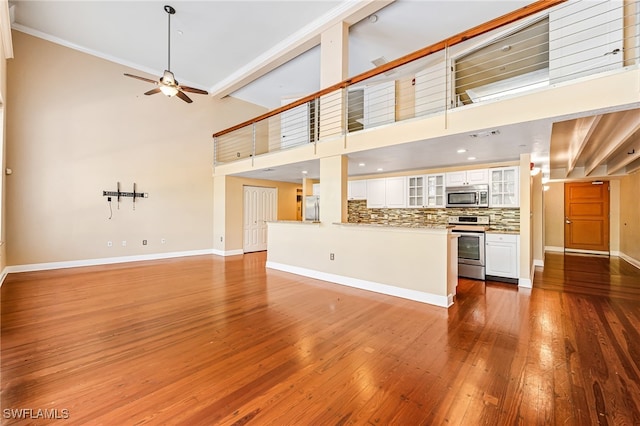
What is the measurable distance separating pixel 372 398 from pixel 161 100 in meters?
7.88

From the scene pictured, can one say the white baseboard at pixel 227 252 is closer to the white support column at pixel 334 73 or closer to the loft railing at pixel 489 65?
the loft railing at pixel 489 65

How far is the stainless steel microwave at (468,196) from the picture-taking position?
5.50 m

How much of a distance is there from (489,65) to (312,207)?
493 centimetres

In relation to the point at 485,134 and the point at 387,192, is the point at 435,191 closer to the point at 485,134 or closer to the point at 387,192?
the point at 387,192

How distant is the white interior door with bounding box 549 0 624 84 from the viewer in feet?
9.85

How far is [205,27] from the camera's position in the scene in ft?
17.6

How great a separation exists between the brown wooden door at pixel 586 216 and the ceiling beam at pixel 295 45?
8.68 m

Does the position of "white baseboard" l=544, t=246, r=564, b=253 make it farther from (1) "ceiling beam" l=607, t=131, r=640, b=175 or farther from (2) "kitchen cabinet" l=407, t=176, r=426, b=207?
(2) "kitchen cabinet" l=407, t=176, r=426, b=207

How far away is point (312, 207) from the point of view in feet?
23.5

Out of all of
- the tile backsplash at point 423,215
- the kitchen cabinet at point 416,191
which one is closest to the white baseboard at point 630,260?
the tile backsplash at point 423,215

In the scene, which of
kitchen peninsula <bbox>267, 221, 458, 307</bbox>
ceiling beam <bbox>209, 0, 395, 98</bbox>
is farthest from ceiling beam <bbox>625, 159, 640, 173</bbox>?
ceiling beam <bbox>209, 0, 395, 98</bbox>

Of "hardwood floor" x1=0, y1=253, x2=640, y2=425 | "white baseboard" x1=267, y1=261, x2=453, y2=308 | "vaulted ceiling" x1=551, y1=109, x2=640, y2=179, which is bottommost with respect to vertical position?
"hardwood floor" x1=0, y1=253, x2=640, y2=425

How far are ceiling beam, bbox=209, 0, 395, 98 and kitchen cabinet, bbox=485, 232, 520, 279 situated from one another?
4.48m

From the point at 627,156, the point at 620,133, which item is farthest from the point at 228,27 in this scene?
the point at 627,156
